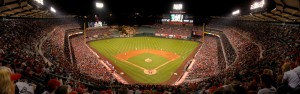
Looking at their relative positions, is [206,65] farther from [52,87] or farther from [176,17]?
[176,17]

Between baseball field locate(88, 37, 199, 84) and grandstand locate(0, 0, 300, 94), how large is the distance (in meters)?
0.14

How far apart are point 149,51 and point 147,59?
6847 millimetres

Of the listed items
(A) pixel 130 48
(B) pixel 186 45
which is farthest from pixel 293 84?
(B) pixel 186 45

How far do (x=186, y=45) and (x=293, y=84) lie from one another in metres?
49.3

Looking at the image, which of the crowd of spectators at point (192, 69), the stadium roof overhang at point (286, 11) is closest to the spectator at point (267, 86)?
the crowd of spectators at point (192, 69)

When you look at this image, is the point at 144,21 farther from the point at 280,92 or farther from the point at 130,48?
the point at 280,92

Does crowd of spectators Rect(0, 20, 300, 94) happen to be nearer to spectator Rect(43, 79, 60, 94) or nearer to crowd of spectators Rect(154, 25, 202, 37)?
spectator Rect(43, 79, 60, 94)

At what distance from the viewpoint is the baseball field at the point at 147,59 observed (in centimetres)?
3134

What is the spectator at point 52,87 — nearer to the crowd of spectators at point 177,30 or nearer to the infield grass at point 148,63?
the infield grass at point 148,63

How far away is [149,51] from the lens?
155 ft

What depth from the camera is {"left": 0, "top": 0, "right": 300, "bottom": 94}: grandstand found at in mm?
8680

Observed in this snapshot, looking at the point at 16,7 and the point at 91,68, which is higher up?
the point at 16,7

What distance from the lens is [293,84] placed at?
19.3 feet

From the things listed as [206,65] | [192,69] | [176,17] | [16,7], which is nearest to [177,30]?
[176,17]
